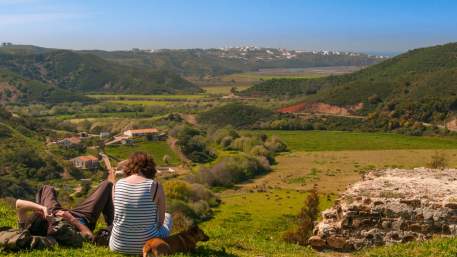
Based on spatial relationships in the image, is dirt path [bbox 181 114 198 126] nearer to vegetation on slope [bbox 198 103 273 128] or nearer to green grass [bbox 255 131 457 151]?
vegetation on slope [bbox 198 103 273 128]

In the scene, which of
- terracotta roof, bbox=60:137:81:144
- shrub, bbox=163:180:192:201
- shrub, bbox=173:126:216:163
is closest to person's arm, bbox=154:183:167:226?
shrub, bbox=163:180:192:201

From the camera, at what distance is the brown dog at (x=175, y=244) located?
8.35 m

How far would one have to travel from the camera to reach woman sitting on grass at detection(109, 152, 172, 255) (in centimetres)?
859

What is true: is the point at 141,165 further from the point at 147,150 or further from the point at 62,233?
the point at 147,150

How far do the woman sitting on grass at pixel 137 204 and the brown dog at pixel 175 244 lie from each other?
282 millimetres

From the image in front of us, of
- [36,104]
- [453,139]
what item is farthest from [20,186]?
[36,104]

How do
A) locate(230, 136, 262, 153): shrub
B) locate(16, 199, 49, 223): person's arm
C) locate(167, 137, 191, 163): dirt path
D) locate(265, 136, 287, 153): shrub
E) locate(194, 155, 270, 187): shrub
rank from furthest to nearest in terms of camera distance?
locate(265, 136, 287, 153): shrub, locate(230, 136, 262, 153): shrub, locate(167, 137, 191, 163): dirt path, locate(194, 155, 270, 187): shrub, locate(16, 199, 49, 223): person's arm

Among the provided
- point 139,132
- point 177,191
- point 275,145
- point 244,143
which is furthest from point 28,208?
point 139,132

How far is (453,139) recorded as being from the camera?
87250mm

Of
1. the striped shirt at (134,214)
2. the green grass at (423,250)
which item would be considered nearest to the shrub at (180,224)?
the striped shirt at (134,214)

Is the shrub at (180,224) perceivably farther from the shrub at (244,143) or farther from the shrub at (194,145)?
the shrub at (244,143)

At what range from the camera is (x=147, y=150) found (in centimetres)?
8275

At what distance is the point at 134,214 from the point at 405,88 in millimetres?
110395

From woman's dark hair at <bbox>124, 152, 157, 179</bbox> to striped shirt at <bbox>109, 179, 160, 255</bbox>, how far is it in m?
0.15
